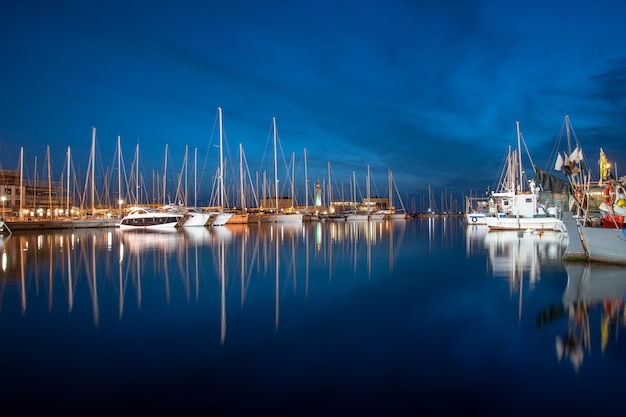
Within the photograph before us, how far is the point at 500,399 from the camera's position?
564 cm

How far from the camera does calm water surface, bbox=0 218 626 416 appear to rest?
5.66 meters

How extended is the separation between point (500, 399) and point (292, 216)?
72.3 metres

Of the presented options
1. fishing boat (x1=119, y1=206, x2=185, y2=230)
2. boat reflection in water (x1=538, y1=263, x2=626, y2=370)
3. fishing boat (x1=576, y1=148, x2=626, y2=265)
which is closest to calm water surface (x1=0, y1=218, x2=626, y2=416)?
boat reflection in water (x1=538, y1=263, x2=626, y2=370)

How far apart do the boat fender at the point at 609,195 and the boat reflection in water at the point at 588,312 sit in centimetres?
424

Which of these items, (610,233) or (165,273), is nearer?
(165,273)

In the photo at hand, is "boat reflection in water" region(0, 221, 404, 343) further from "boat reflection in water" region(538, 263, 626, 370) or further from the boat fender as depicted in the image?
the boat fender

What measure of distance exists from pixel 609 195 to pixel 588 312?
11.4 meters

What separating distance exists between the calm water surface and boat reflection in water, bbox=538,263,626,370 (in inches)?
1.9

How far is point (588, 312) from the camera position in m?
9.88

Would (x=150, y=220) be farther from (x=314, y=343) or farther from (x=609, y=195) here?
(x=314, y=343)

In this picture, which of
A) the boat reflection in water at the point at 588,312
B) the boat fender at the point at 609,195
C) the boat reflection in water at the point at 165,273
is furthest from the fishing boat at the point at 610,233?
the boat reflection in water at the point at 165,273

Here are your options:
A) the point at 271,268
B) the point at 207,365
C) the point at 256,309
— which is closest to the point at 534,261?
the point at 271,268

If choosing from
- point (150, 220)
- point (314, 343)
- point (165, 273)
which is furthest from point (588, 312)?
point (150, 220)

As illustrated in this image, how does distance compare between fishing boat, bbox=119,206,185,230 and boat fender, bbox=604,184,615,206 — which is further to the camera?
fishing boat, bbox=119,206,185,230
